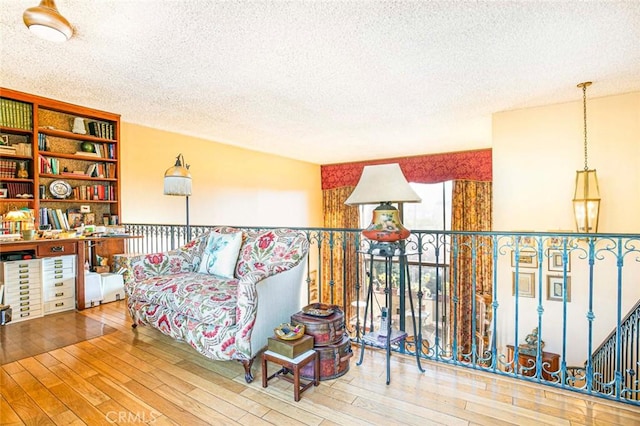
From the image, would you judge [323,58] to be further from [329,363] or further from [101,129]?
[101,129]

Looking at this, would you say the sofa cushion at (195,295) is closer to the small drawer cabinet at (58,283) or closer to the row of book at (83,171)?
the small drawer cabinet at (58,283)

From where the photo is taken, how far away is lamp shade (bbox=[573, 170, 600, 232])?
134 inches

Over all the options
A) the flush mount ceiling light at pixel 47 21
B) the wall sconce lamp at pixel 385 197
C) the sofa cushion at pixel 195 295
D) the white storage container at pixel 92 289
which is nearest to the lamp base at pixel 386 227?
the wall sconce lamp at pixel 385 197

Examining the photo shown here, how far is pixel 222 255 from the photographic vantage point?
2.72 metres

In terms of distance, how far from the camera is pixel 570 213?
12.1 ft

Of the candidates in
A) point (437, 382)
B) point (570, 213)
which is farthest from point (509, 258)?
point (437, 382)

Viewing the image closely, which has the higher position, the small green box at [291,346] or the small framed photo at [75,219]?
the small framed photo at [75,219]

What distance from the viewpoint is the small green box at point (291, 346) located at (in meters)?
1.88

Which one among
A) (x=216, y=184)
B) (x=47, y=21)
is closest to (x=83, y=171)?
(x=216, y=184)

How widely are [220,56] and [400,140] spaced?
3708 mm

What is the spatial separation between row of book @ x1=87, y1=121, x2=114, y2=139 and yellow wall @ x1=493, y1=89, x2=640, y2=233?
500cm

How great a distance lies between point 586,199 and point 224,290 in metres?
3.81

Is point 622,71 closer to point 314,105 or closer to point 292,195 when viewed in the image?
point 314,105

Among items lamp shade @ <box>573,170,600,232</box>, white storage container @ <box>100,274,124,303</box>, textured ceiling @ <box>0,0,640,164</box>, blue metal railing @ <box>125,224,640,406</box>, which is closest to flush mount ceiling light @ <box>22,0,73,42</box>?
textured ceiling @ <box>0,0,640,164</box>
